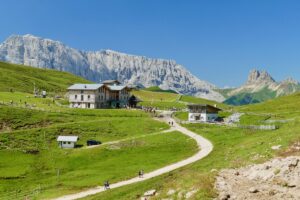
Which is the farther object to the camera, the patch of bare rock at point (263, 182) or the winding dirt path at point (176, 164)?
the winding dirt path at point (176, 164)

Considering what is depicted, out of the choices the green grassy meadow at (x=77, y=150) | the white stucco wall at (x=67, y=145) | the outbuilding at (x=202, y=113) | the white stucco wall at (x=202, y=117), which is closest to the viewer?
the green grassy meadow at (x=77, y=150)

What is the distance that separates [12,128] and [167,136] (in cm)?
4545

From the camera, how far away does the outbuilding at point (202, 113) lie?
5290 inches

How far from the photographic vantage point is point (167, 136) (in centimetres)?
11031

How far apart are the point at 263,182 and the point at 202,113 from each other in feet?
315

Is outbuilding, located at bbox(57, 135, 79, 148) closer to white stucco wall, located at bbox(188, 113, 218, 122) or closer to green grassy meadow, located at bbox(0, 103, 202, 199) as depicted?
green grassy meadow, located at bbox(0, 103, 202, 199)

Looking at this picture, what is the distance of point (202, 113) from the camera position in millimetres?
135125

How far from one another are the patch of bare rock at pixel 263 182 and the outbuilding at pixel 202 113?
294ft

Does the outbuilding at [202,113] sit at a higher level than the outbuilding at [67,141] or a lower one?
higher

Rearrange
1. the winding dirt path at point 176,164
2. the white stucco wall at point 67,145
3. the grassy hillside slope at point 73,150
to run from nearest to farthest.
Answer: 1. the winding dirt path at point 176,164
2. the grassy hillside slope at point 73,150
3. the white stucco wall at point 67,145

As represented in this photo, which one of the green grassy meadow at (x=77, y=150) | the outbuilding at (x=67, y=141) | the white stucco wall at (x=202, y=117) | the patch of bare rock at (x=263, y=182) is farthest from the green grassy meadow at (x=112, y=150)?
the white stucco wall at (x=202, y=117)

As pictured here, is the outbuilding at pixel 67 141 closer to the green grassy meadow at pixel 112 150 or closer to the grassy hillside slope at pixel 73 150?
the grassy hillside slope at pixel 73 150

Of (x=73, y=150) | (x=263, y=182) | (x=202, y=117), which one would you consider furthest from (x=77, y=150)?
(x=263, y=182)

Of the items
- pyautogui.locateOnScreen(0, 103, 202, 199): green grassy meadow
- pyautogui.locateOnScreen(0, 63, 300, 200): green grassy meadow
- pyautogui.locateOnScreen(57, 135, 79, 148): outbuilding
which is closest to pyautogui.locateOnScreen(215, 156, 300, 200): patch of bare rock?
pyautogui.locateOnScreen(0, 63, 300, 200): green grassy meadow
